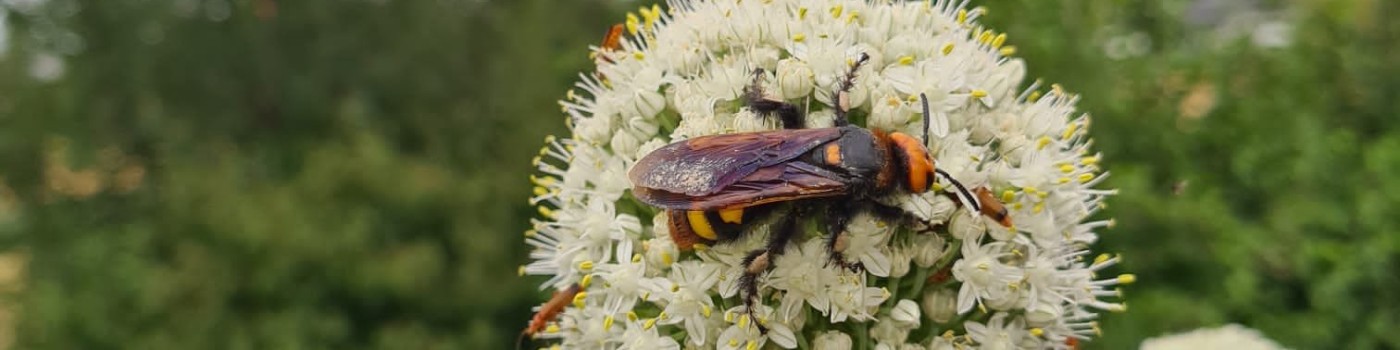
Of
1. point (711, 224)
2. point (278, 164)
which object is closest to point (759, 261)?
point (711, 224)

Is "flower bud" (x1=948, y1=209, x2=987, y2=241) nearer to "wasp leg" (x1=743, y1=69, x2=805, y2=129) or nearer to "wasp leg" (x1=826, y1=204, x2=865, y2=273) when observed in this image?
"wasp leg" (x1=826, y1=204, x2=865, y2=273)

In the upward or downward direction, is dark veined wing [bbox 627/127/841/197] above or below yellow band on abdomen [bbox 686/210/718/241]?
above

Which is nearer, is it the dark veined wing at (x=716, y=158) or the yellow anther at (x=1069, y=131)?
the dark veined wing at (x=716, y=158)

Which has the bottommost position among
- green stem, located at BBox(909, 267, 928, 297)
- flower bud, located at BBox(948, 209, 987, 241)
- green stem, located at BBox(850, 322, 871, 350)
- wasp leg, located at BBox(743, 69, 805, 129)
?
green stem, located at BBox(850, 322, 871, 350)

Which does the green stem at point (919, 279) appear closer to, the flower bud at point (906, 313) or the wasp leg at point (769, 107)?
the flower bud at point (906, 313)

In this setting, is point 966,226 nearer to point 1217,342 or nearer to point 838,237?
point 838,237

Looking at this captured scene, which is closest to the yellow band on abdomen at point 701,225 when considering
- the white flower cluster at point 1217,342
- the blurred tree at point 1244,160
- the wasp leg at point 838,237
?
the wasp leg at point 838,237

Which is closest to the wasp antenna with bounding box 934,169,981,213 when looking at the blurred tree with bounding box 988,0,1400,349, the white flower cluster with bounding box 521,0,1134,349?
the white flower cluster with bounding box 521,0,1134,349
